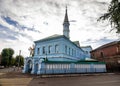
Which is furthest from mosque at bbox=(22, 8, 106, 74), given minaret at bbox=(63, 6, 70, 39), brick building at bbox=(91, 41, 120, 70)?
minaret at bbox=(63, 6, 70, 39)

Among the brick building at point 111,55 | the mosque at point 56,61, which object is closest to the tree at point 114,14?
the mosque at point 56,61

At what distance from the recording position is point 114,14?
704 centimetres

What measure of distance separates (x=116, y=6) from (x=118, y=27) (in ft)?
4.29

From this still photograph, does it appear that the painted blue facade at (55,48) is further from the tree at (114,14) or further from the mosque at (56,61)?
the tree at (114,14)

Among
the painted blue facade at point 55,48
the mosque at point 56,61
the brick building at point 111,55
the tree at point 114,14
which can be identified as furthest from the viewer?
the brick building at point 111,55

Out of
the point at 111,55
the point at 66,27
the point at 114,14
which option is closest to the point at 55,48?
the point at 66,27

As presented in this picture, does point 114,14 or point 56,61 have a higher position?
point 114,14

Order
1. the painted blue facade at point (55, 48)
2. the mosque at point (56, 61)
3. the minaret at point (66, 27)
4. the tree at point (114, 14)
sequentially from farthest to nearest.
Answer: the minaret at point (66, 27), the painted blue facade at point (55, 48), the mosque at point (56, 61), the tree at point (114, 14)

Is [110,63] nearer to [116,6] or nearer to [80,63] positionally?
[80,63]

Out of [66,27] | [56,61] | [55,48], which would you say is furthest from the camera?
[66,27]

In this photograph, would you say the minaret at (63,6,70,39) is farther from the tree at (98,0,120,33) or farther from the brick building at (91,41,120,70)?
the tree at (98,0,120,33)

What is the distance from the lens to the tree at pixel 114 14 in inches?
273

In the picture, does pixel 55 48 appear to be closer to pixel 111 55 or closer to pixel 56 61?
pixel 56 61

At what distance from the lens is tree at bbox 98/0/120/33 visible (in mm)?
6935
